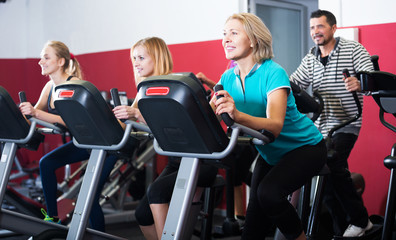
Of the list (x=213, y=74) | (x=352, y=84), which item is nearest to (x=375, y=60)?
(x=352, y=84)

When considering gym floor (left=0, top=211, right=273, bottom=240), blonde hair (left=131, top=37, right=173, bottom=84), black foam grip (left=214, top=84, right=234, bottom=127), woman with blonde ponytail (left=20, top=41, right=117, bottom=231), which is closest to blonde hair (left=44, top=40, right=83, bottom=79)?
woman with blonde ponytail (left=20, top=41, right=117, bottom=231)

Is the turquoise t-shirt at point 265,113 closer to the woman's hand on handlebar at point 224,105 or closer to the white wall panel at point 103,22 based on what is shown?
the woman's hand on handlebar at point 224,105

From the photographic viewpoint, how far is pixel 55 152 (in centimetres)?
382

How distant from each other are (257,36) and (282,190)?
747 mm

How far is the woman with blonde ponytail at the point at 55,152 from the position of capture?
3.58m

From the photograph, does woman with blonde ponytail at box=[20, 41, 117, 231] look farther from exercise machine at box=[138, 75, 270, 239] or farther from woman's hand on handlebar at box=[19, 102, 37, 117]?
exercise machine at box=[138, 75, 270, 239]

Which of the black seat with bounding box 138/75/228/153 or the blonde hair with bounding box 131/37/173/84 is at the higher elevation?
the blonde hair with bounding box 131/37/173/84

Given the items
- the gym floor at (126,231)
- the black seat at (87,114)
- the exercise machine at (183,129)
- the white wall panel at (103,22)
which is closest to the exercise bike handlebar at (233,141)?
the exercise machine at (183,129)

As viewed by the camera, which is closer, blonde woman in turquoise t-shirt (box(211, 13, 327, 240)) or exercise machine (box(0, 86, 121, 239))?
blonde woman in turquoise t-shirt (box(211, 13, 327, 240))

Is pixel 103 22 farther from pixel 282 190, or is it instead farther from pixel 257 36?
pixel 282 190

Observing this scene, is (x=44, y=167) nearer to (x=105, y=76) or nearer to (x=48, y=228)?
(x=48, y=228)

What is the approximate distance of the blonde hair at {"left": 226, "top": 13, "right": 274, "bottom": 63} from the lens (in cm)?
257

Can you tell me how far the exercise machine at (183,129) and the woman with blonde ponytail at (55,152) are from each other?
4.32 ft

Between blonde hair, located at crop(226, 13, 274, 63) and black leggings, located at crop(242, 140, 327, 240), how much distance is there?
488mm
